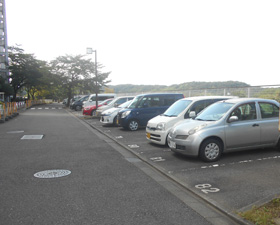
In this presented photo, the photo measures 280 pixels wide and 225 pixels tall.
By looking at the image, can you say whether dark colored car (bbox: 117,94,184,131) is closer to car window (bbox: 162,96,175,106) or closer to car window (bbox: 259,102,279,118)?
car window (bbox: 162,96,175,106)

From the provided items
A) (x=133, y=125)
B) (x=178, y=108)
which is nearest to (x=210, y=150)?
(x=178, y=108)

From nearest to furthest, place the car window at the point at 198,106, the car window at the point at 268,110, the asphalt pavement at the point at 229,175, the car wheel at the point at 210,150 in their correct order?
the asphalt pavement at the point at 229,175
the car wheel at the point at 210,150
the car window at the point at 268,110
the car window at the point at 198,106

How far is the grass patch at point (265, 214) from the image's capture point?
3.61m

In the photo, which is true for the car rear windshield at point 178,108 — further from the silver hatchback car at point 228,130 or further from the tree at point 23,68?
the tree at point 23,68

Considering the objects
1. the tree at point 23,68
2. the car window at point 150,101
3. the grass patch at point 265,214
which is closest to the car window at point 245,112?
the grass patch at point 265,214

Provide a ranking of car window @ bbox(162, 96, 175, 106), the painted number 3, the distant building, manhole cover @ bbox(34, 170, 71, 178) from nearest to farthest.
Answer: the painted number 3 → manhole cover @ bbox(34, 170, 71, 178) → car window @ bbox(162, 96, 175, 106) → the distant building

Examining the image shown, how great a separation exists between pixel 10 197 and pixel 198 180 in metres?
3.51

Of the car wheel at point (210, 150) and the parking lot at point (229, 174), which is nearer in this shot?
the parking lot at point (229, 174)

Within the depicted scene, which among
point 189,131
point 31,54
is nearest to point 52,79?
point 31,54

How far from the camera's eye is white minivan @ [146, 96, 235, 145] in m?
9.32

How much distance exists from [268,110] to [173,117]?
9.67ft

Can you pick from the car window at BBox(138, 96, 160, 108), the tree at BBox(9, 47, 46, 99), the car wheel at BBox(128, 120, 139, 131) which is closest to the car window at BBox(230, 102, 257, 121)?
the car window at BBox(138, 96, 160, 108)

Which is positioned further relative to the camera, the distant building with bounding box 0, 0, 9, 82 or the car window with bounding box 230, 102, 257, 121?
the distant building with bounding box 0, 0, 9, 82

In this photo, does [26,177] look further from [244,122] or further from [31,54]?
[31,54]
